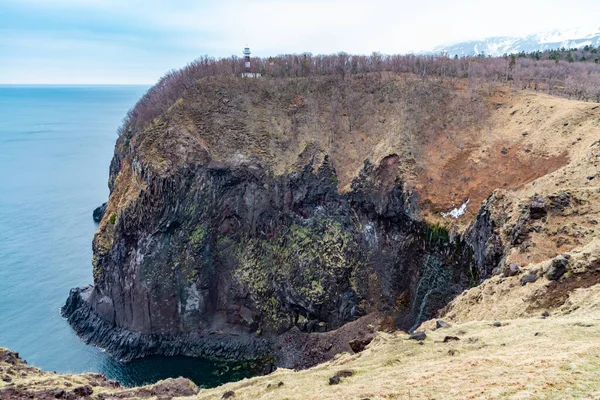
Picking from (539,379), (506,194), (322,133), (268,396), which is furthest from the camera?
(322,133)

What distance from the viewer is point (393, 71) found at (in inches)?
3610

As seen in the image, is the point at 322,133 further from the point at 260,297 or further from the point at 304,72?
the point at 260,297

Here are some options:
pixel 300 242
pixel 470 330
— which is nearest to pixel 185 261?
pixel 300 242

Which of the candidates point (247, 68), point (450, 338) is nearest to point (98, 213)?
point (247, 68)

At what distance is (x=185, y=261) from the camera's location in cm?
6894

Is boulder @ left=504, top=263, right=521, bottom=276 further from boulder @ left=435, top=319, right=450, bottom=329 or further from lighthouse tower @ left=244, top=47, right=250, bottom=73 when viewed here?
lighthouse tower @ left=244, top=47, right=250, bottom=73

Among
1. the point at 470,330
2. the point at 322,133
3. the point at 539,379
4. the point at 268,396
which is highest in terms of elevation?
the point at 322,133

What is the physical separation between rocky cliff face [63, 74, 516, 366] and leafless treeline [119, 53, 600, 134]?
15.0 m

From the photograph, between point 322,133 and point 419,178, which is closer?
point 419,178

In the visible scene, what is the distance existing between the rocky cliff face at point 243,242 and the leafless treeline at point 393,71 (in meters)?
15.0

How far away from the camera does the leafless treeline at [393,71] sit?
81.7 meters

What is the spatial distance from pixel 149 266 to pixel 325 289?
2963 centimetres

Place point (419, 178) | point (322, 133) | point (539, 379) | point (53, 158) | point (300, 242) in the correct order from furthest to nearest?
point (53, 158) → point (322, 133) → point (300, 242) → point (419, 178) → point (539, 379)

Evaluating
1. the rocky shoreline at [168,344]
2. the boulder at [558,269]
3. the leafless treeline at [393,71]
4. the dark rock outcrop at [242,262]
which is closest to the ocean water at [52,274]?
the rocky shoreline at [168,344]
